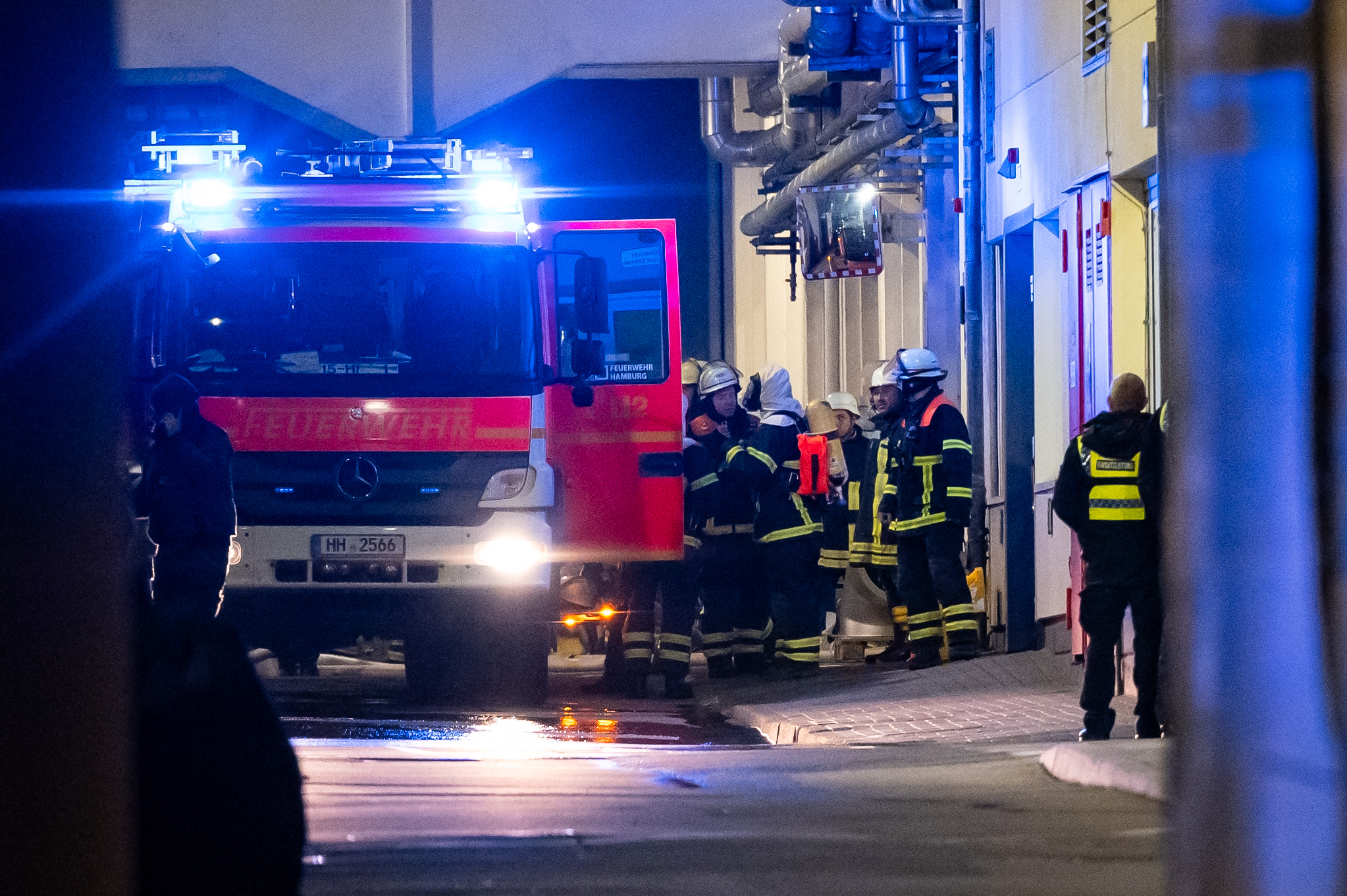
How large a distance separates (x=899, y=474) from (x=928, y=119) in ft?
15.2

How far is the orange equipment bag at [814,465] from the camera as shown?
14016 millimetres

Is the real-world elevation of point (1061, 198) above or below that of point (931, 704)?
above

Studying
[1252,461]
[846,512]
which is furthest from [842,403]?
[1252,461]

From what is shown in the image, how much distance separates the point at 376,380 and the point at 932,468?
136 inches

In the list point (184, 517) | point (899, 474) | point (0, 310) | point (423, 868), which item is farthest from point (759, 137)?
point (0, 310)

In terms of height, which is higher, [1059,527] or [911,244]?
[911,244]

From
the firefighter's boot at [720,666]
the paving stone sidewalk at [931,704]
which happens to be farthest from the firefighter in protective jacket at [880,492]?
the firefighter's boot at [720,666]

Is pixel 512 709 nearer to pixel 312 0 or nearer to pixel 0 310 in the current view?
pixel 312 0

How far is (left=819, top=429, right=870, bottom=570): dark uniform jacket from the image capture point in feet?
45.1

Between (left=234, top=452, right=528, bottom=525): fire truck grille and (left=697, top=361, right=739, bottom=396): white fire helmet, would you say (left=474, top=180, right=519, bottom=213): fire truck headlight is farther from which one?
(left=697, top=361, right=739, bottom=396): white fire helmet

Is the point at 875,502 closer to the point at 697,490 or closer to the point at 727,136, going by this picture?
the point at 697,490

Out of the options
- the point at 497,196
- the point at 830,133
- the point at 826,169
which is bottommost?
the point at 497,196

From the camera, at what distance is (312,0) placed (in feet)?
53.4

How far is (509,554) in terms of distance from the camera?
10.5 metres
